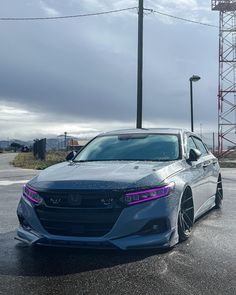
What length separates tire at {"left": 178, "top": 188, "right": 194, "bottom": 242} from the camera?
5703mm

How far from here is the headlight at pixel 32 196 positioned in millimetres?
5243

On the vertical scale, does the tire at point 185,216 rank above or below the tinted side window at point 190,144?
below

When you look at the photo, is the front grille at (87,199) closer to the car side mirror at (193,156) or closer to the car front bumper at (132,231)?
the car front bumper at (132,231)

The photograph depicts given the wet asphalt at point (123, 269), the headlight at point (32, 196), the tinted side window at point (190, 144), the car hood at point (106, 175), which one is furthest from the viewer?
the tinted side window at point (190, 144)

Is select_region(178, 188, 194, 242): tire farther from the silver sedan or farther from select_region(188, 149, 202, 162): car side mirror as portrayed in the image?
select_region(188, 149, 202, 162): car side mirror

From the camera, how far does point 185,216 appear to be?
5.97m

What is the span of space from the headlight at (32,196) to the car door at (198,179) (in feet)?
6.92

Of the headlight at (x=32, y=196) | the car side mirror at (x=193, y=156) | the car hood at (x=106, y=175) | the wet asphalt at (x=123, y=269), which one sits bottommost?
the wet asphalt at (x=123, y=269)

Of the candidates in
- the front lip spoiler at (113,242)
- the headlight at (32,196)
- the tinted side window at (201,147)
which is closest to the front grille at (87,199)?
the headlight at (32,196)

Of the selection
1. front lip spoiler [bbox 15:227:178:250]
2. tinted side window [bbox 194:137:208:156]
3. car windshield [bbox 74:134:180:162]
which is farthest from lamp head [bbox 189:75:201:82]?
front lip spoiler [bbox 15:227:178:250]

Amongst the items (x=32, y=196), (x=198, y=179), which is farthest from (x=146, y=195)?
(x=198, y=179)

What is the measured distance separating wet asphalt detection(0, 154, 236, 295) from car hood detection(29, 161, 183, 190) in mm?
810

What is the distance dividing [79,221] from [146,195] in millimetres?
760

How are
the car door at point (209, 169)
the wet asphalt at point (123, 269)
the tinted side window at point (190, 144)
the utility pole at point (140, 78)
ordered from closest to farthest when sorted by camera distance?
the wet asphalt at point (123, 269)
the tinted side window at point (190, 144)
the car door at point (209, 169)
the utility pole at point (140, 78)
